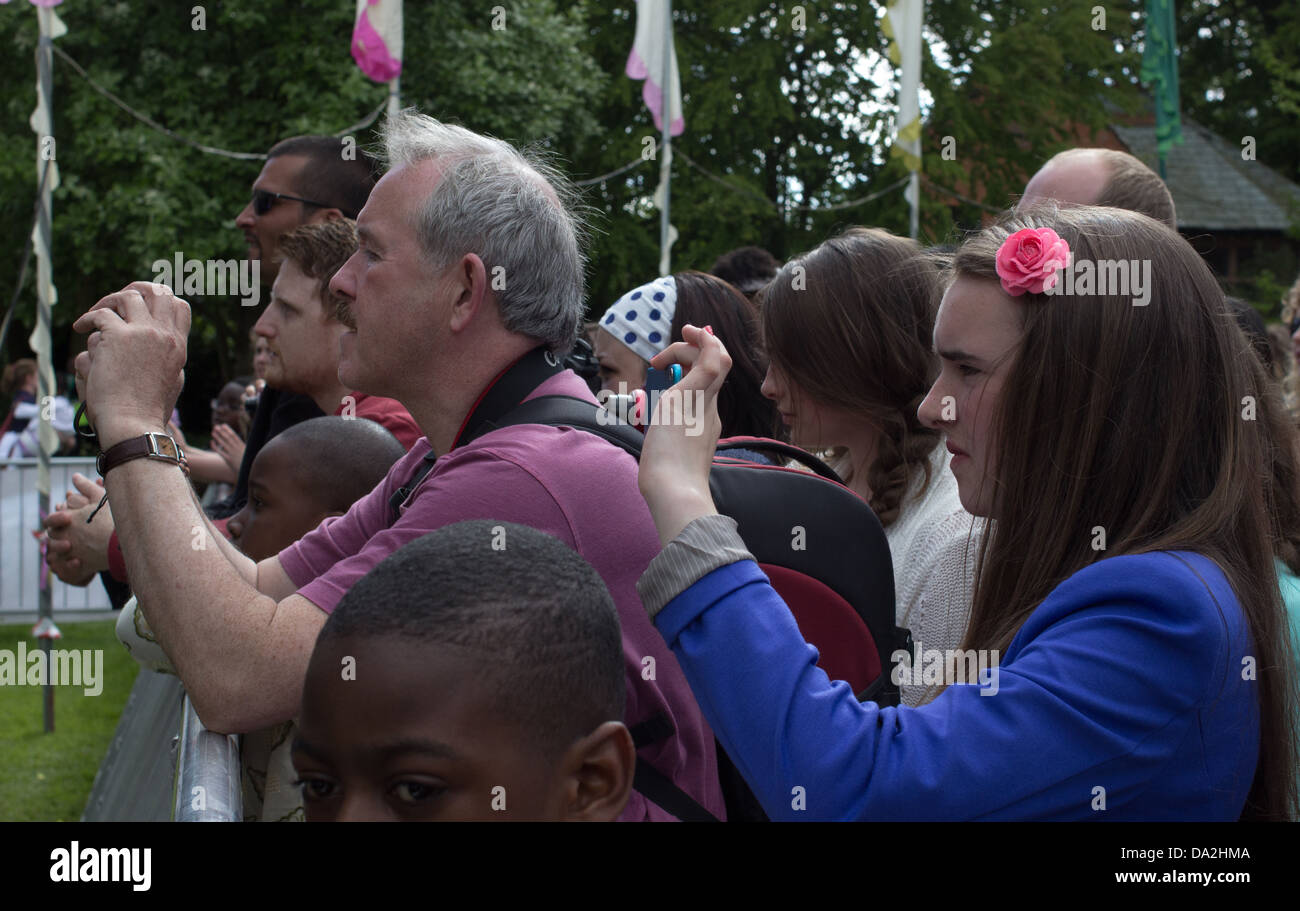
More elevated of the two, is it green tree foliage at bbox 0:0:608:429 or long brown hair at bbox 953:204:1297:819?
green tree foliage at bbox 0:0:608:429

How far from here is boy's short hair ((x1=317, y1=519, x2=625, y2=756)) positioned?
1.58m

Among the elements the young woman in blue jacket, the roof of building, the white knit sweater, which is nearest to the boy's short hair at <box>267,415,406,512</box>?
the white knit sweater

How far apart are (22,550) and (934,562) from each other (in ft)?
31.6

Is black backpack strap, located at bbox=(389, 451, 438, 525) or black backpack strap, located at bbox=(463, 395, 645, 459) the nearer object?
black backpack strap, located at bbox=(463, 395, 645, 459)

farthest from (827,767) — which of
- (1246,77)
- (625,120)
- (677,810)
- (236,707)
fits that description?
(1246,77)

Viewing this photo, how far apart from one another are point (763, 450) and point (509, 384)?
50 centimetres

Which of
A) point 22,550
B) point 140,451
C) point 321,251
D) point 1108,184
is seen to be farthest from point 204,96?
point 140,451

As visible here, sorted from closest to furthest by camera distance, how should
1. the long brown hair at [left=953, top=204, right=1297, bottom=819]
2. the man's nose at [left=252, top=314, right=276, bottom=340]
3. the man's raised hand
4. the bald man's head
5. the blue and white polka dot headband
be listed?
1. the long brown hair at [left=953, top=204, right=1297, bottom=819]
2. the man's raised hand
3. the man's nose at [left=252, top=314, right=276, bottom=340]
4. the bald man's head
5. the blue and white polka dot headband

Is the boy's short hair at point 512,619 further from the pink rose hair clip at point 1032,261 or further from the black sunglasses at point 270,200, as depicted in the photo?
the black sunglasses at point 270,200

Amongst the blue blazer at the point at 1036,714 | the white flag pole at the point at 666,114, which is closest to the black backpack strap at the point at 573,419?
the blue blazer at the point at 1036,714

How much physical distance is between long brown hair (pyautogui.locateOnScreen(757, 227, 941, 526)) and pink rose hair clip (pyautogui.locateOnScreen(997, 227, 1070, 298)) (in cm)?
123

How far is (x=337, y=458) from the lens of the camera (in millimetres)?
3088

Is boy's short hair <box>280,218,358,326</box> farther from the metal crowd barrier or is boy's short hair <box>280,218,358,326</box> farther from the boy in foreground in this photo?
the boy in foreground

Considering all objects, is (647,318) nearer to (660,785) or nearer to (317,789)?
(660,785)
